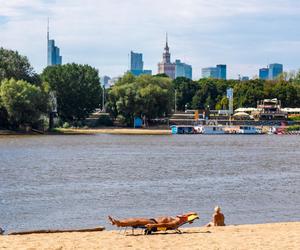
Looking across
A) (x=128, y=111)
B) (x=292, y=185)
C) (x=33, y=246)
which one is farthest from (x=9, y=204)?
(x=128, y=111)

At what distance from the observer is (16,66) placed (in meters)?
136

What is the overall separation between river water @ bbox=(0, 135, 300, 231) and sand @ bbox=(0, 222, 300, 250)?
5655 millimetres

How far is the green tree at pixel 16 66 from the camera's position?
13475cm

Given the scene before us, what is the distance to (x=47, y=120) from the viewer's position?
137 metres

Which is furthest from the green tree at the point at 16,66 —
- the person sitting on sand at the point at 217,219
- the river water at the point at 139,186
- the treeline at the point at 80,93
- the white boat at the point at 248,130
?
the person sitting on sand at the point at 217,219

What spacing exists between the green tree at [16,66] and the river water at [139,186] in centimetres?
4555

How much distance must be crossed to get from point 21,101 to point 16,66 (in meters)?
17.7

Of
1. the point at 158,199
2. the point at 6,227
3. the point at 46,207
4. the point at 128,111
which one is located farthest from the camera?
the point at 128,111

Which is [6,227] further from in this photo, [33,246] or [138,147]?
[138,147]

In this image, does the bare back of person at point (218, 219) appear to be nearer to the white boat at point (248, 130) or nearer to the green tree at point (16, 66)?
the green tree at point (16, 66)

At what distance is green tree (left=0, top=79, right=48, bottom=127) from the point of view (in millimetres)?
119938

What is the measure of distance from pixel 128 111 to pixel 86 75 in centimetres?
1232

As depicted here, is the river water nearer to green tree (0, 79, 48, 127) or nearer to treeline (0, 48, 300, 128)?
green tree (0, 79, 48, 127)

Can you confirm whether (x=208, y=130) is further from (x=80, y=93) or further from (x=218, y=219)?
(x=218, y=219)
